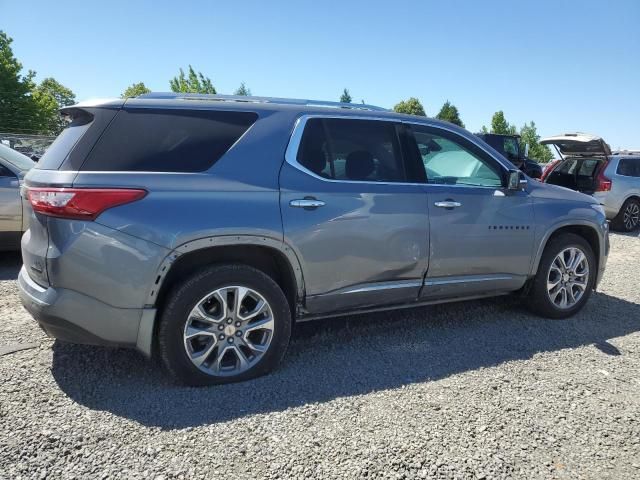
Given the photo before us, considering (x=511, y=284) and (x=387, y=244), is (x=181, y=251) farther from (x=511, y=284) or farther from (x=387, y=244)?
(x=511, y=284)

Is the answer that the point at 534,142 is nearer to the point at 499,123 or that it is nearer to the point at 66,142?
the point at 499,123

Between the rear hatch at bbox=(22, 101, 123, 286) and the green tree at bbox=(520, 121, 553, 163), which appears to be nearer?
the rear hatch at bbox=(22, 101, 123, 286)

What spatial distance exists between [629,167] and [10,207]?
467 inches

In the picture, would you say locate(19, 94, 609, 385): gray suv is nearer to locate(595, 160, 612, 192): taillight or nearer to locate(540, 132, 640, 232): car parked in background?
locate(540, 132, 640, 232): car parked in background

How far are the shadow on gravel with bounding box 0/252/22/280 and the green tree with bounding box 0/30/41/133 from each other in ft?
150

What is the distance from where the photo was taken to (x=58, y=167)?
2.77m

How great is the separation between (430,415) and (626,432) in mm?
1100

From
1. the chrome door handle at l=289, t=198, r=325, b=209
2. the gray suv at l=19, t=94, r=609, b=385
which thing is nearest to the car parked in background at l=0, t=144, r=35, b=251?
the gray suv at l=19, t=94, r=609, b=385

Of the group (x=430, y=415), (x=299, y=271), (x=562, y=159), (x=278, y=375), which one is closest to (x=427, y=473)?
(x=430, y=415)

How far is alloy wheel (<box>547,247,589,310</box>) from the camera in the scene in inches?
172

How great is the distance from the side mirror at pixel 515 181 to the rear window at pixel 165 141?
233 centimetres

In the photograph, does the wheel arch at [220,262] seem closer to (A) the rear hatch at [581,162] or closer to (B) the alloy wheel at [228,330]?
(B) the alloy wheel at [228,330]

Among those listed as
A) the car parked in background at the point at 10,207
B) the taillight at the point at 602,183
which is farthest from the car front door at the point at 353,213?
the taillight at the point at 602,183

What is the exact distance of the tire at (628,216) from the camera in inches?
409
